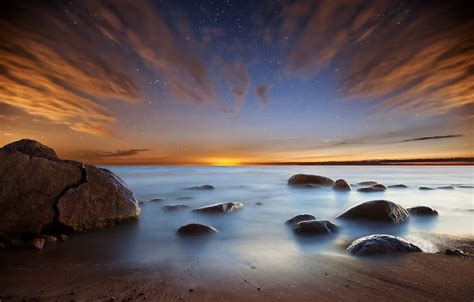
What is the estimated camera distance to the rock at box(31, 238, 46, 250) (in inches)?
149

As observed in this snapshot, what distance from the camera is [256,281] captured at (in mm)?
2900

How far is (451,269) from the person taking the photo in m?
3.16

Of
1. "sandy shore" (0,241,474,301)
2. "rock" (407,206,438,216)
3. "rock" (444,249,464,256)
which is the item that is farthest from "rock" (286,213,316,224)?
"rock" (407,206,438,216)

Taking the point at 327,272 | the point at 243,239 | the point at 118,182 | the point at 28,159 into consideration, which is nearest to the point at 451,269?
the point at 327,272

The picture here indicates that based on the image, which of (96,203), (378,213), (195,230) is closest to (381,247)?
(378,213)

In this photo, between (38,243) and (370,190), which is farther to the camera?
(370,190)

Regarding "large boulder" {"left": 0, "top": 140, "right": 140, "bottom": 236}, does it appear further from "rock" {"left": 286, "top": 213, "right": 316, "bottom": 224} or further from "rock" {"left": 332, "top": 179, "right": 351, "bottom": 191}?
"rock" {"left": 332, "top": 179, "right": 351, "bottom": 191}

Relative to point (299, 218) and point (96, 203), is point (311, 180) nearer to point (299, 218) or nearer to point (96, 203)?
point (299, 218)

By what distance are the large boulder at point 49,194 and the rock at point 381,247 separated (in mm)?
4743

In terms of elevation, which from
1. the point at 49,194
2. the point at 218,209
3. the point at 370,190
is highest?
the point at 49,194

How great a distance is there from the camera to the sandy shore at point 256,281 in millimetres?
2535

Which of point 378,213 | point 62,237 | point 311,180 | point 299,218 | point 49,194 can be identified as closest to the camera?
point 62,237

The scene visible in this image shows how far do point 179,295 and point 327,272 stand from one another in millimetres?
1879

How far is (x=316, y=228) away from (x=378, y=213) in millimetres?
2161
